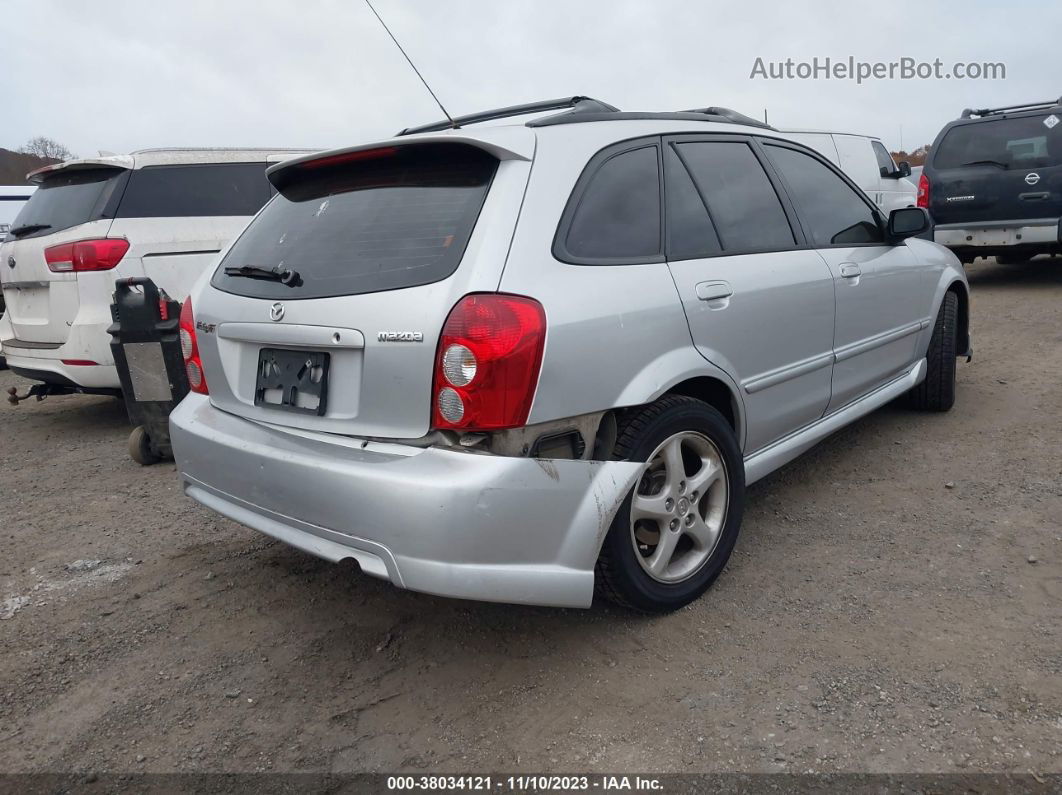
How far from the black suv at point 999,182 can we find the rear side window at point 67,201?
8434 mm

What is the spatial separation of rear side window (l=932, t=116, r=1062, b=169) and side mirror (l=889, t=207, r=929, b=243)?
6136 millimetres

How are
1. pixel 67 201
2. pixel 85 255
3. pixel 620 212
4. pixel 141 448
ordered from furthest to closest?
pixel 67 201 < pixel 85 255 < pixel 141 448 < pixel 620 212

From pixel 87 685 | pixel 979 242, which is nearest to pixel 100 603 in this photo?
pixel 87 685

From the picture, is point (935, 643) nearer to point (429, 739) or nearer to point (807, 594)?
point (807, 594)

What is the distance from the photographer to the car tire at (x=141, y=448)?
188 inches

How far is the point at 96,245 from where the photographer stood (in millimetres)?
5164

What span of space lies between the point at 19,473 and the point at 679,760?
4393 mm

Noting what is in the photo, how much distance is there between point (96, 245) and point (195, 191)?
0.83 metres

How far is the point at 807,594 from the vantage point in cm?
290

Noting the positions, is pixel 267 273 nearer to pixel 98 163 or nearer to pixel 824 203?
pixel 824 203

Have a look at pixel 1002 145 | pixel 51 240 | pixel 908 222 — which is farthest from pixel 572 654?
pixel 1002 145

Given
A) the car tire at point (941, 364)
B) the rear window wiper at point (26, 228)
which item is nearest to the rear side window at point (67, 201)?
the rear window wiper at point (26, 228)

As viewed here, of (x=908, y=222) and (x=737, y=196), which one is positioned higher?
(x=737, y=196)

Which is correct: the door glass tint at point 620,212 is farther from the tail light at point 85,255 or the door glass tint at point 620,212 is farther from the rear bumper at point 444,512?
the tail light at point 85,255
